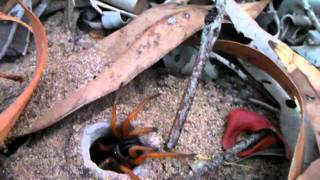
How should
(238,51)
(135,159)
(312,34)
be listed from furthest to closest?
(312,34), (238,51), (135,159)

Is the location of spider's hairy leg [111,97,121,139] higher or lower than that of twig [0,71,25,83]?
lower

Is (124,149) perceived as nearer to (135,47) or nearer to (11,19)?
(135,47)

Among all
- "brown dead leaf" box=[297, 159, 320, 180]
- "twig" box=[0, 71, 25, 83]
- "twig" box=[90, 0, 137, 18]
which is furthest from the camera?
Result: "twig" box=[90, 0, 137, 18]

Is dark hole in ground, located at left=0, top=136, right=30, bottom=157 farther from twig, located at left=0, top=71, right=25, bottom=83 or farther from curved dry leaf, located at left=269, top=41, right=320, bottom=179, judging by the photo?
curved dry leaf, located at left=269, top=41, right=320, bottom=179

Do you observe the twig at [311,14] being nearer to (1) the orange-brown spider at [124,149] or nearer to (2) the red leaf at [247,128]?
(2) the red leaf at [247,128]

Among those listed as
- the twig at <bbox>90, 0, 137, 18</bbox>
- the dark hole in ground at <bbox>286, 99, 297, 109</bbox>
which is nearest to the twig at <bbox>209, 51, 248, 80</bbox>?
the dark hole in ground at <bbox>286, 99, 297, 109</bbox>

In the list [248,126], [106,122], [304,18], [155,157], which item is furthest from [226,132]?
[304,18]

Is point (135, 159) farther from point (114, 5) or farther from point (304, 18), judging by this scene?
point (304, 18)
